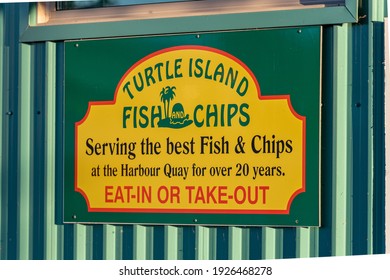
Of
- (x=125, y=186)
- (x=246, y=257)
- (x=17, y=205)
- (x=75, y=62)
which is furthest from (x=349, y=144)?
(x=17, y=205)

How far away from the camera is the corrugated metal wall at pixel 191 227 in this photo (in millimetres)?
4359

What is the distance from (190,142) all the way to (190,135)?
4cm

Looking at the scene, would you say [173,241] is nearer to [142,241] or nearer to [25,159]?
[142,241]

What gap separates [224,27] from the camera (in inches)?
181

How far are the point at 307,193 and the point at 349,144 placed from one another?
0.31 meters

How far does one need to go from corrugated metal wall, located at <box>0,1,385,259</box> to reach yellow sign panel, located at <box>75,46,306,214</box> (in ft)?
0.47

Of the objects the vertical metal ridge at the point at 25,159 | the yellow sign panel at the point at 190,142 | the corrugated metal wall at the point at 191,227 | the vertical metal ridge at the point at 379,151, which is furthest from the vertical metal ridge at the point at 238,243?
the vertical metal ridge at the point at 25,159

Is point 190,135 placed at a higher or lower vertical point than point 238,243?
higher

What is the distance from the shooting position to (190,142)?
461cm

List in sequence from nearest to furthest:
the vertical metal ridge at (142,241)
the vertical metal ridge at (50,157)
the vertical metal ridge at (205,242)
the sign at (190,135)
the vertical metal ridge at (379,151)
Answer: the vertical metal ridge at (379,151), the sign at (190,135), the vertical metal ridge at (205,242), the vertical metal ridge at (142,241), the vertical metal ridge at (50,157)

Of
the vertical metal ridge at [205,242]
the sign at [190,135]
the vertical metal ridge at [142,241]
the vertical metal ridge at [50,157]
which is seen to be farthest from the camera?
the vertical metal ridge at [50,157]

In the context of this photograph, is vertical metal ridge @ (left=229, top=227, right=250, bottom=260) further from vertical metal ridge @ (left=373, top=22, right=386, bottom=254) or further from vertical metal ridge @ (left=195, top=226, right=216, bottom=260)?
vertical metal ridge @ (left=373, top=22, right=386, bottom=254)

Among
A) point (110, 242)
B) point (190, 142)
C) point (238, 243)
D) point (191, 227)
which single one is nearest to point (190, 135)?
point (190, 142)

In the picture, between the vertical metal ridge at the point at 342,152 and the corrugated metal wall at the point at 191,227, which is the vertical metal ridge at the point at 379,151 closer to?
the corrugated metal wall at the point at 191,227
